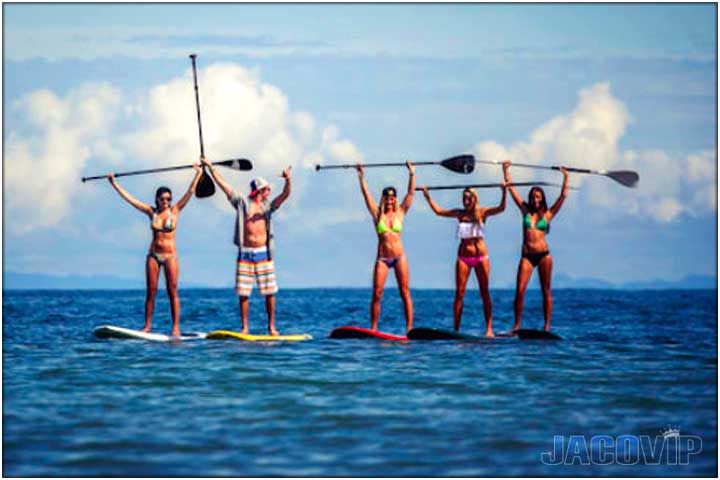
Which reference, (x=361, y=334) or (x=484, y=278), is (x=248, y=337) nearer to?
(x=361, y=334)

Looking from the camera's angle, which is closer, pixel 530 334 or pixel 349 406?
pixel 349 406

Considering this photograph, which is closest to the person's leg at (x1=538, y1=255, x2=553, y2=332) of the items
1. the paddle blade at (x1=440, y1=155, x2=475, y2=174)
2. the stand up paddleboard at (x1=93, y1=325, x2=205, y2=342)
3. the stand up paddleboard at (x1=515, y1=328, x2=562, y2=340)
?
the stand up paddleboard at (x1=515, y1=328, x2=562, y2=340)

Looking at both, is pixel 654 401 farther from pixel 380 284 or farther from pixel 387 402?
pixel 380 284

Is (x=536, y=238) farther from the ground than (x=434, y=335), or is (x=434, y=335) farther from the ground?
(x=536, y=238)

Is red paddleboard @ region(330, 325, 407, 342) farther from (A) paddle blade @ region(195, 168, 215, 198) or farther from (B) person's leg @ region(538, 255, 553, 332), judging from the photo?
(A) paddle blade @ region(195, 168, 215, 198)

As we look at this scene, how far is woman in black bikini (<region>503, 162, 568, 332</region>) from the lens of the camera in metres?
21.3

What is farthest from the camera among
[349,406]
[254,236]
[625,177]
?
[625,177]

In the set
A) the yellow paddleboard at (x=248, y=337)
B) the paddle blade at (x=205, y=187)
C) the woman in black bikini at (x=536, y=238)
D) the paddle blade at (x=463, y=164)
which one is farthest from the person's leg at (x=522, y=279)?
the paddle blade at (x=205, y=187)

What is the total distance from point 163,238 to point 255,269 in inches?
59.3

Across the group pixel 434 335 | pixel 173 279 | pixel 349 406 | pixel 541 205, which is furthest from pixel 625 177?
pixel 349 406

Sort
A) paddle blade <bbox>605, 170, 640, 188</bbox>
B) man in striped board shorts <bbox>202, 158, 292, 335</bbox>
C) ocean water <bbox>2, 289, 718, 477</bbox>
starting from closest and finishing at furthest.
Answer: ocean water <bbox>2, 289, 718, 477</bbox> → man in striped board shorts <bbox>202, 158, 292, 335</bbox> → paddle blade <bbox>605, 170, 640, 188</bbox>

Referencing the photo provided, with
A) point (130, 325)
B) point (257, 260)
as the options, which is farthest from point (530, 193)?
point (130, 325)

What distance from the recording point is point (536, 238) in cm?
2147

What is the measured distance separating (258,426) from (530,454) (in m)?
2.78
